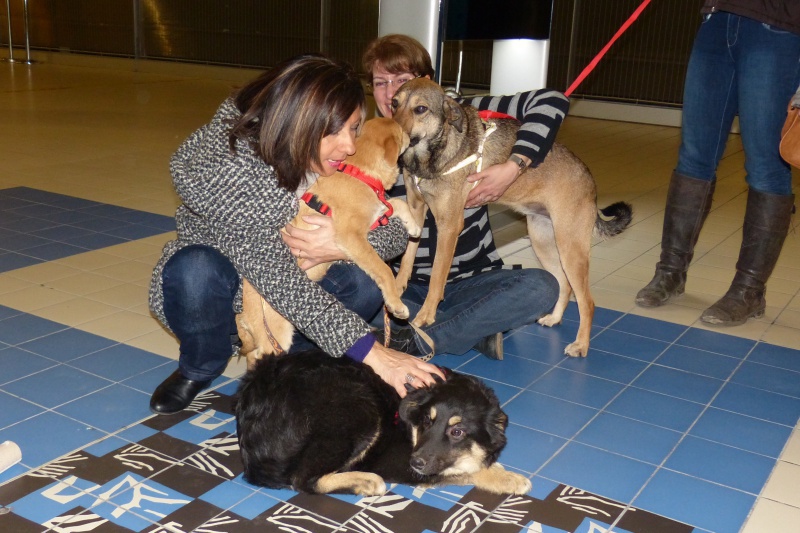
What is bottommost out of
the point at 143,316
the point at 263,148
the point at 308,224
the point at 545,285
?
the point at 143,316

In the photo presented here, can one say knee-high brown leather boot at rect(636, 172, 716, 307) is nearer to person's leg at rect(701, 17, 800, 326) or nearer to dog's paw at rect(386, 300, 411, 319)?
person's leg at rect(701, 17, 800, 326)

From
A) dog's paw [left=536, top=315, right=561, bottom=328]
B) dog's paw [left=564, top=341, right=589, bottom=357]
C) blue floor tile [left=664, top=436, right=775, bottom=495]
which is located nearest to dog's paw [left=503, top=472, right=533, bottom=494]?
blue floor tile [left=664, top=436, right=775, bottom=495]

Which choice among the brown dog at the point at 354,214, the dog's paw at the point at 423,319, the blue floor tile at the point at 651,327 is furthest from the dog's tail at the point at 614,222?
the brown dog at the point at 354,214

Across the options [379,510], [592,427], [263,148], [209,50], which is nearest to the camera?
[379,510]

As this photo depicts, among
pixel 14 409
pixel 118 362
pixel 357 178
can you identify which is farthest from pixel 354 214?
pixel 14 409

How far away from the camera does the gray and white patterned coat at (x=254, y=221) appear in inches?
99.3

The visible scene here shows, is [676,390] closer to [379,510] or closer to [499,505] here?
[499,505]

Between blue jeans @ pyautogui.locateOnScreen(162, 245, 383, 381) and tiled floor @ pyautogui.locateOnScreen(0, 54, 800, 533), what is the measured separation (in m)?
0.20

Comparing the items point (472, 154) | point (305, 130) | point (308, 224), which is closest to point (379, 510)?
point (308, 224)

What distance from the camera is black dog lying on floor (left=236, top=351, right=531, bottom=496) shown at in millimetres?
2309

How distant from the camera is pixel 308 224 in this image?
273 centimetres

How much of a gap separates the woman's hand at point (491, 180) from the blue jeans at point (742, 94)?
4.25 feet

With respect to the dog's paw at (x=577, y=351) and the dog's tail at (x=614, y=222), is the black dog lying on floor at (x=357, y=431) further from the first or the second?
the dog's tail at (x=614, y=222)

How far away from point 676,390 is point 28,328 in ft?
9.30
